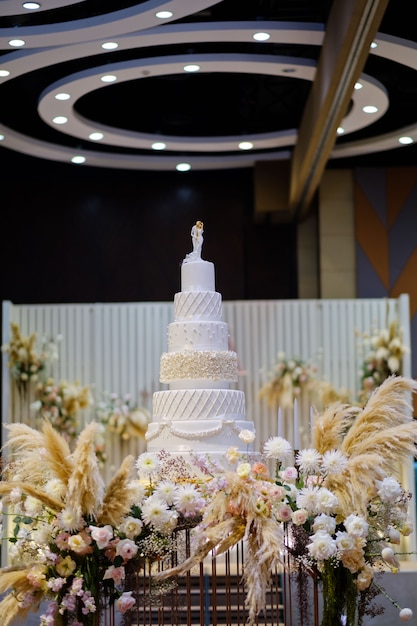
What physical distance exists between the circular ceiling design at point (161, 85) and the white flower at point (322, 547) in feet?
17.9

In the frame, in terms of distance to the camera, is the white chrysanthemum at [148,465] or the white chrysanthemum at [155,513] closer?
the white chrysanthemum at [155,513]

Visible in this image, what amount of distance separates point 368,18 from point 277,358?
5.58 m

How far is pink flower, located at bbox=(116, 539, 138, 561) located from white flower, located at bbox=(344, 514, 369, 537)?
1.10 metres

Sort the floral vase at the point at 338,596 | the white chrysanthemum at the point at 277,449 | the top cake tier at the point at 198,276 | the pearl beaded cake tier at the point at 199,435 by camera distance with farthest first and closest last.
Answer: the top cake tier at the point at 198,276, the pearl beaded cake tier at the point at 199,435, the white chrysanthemum at the point at 277,449, the floral vase at the point at 338,596

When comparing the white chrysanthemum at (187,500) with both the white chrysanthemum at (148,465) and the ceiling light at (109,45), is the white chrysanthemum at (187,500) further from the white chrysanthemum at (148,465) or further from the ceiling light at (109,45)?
the ceiling light at (109,45)

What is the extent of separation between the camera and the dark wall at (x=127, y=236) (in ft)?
49.5

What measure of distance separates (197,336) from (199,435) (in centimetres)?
86

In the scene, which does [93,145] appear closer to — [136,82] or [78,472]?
[136,82]

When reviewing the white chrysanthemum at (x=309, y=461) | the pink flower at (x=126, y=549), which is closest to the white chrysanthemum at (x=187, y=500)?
the pink flower at (x=126, y=549)

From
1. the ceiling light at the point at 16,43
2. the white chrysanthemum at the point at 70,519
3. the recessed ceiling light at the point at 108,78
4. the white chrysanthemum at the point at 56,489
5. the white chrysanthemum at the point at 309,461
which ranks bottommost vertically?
the white chrysanthemum at the point at 70,519

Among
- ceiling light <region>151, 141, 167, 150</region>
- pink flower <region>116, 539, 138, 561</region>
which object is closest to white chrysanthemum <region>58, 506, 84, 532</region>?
pink flower <region>116, 539, 138, 561</region>

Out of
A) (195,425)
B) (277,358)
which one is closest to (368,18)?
(195,425)

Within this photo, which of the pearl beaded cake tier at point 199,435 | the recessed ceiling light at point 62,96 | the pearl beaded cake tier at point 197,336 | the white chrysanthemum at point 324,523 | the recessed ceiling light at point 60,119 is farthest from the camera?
the recessed ceiling light at point 60,119

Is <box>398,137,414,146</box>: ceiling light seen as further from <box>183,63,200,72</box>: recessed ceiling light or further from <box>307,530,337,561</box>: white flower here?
<box>307,530,337,561</box>: white flower
